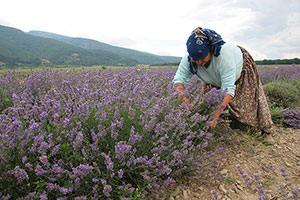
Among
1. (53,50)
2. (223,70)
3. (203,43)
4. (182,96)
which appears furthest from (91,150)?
(53,50)

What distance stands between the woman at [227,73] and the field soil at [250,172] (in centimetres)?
30

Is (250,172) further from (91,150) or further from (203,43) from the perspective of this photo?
(91,150)

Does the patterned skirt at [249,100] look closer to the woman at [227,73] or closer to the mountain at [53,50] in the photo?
the woman at [227,73]

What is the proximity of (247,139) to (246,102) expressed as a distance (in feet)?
1.48

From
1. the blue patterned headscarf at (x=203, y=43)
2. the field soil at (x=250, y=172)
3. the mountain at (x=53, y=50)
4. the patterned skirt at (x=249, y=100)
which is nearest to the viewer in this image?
the field soil at (x=250, y=172)

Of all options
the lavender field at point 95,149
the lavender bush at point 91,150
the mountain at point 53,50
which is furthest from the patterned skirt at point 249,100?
the mountain at point 53,50

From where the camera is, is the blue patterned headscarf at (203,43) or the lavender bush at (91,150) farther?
the blue patterned headscarf at (203,43)

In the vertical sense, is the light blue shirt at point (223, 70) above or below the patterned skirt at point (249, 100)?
above

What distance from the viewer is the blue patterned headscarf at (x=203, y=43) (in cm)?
186

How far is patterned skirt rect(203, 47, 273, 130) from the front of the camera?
2.41 m

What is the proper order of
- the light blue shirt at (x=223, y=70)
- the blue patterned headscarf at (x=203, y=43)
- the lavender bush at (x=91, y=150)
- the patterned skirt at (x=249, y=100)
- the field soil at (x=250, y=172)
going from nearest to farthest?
the lavender bush at (x=91, y=150) < the field soil at (x=250, y=172) < the blue patterned headscarf at (x=203, y=43) < the light blue shirt at (x=223, y=70) < the patterned skirt at (x=249, y=100)

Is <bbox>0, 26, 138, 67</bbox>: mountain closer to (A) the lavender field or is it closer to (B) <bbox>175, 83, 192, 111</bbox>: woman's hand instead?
(B) <bbox>175, 83, 192, 111</bbox>: woman's hand

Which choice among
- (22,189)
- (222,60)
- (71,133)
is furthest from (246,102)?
(22,189)

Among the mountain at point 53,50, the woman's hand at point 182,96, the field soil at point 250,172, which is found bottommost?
the field soil at point 250,172
